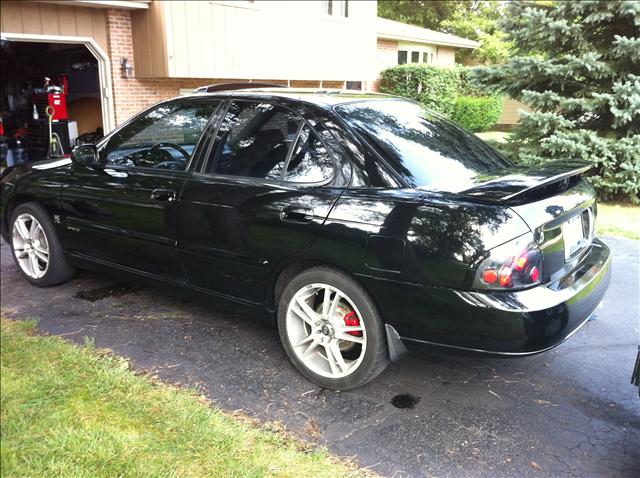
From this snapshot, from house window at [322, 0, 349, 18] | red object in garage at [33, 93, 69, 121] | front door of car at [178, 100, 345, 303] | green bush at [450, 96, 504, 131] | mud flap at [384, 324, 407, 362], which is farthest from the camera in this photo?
green bush at [450, 96, 504, 131]

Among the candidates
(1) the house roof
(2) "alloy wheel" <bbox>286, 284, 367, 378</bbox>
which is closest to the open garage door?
(2) "alloy wheel" <bbox>286, 284, 367, 378</bbox>

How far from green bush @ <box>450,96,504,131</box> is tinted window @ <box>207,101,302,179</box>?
18.3 meters

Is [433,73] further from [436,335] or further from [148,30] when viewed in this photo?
[436,335]

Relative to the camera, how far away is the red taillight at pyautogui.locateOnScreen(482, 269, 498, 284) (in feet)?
9.24

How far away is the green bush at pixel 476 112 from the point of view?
21.8 meters

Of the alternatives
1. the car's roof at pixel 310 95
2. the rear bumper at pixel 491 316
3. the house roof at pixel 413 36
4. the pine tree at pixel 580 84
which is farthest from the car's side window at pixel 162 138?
the house roof at pixel 413 36

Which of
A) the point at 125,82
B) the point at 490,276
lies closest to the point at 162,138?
the point at 490,276

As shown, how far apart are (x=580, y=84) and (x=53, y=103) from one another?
1005 centimetres

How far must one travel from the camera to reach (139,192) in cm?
417

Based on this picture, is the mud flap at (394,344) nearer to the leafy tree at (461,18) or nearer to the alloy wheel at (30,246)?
the alloy wheel at (30,246)

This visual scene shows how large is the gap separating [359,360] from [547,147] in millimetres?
6908

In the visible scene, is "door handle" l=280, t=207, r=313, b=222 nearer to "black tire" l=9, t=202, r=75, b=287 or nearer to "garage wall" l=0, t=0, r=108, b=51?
"black tire" l=9, t=202, r=75, b=287

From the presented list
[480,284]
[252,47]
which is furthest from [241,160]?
[252,47]

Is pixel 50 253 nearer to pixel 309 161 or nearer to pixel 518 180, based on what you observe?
pixel 309 161
